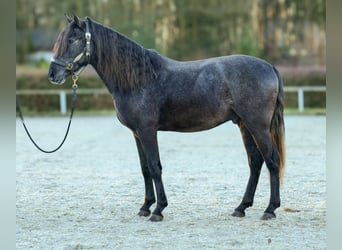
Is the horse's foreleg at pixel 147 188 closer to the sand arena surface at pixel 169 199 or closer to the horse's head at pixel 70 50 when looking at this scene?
the sand arena surface at pixel 169 199

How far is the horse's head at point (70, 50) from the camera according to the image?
3.12 metres

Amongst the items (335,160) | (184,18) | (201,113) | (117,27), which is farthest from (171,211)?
(184,18)

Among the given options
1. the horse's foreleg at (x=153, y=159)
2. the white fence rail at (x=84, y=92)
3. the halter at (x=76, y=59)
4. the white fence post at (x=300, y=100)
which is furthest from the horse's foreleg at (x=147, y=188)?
the white fence post at (x=300, y=100)

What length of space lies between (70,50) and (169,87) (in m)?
0.59

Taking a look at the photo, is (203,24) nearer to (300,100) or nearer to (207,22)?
(207,22)

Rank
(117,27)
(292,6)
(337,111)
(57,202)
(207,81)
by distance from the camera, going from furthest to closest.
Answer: (292,6) → (117,27) → (57,202) → (207,81) → (337,111)

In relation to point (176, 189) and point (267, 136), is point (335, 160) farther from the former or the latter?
point (176, 189)

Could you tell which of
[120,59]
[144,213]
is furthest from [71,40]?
[144,213]

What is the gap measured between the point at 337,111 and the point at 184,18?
842 inches

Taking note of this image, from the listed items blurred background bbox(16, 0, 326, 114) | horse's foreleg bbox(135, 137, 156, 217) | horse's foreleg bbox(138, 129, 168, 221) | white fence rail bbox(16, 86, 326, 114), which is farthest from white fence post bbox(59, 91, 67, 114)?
horse's foreleg bbox(138, 129, 168, 221)

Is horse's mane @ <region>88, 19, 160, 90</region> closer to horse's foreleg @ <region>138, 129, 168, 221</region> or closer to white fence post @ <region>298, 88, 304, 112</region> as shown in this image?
horse's foreleg @ <region>138, 129, 168, 221</region>

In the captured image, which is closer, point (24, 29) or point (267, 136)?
point (267, 136)

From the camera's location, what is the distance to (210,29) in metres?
22.0

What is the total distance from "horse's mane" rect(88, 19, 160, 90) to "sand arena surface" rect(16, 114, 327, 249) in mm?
834
